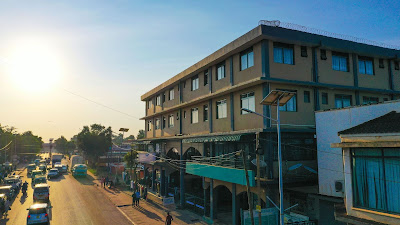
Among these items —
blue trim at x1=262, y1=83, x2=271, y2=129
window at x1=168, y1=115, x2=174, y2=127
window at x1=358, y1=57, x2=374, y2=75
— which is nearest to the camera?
blue trim at x1=262, y1=83, x2=271, y2=129

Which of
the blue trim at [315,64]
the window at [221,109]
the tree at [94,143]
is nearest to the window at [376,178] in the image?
the blue trim at [315,64]

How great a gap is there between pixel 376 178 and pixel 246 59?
1282cm

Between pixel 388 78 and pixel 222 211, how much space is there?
19.8 meters

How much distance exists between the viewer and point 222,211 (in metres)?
28.2

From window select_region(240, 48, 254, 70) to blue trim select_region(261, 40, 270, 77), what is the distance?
1260 mm

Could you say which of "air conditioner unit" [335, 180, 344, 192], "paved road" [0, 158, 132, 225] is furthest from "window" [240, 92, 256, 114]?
"paved road" [0, 158, 132, 225]

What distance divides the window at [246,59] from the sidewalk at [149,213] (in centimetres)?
1390

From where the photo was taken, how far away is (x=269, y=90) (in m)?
19.8

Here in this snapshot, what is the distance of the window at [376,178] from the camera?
35.5ft

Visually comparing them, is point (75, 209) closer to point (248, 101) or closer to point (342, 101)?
point (248, 101)

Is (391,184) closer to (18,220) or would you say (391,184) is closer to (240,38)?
(240,38)

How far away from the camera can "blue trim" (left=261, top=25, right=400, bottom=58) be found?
19.7 m

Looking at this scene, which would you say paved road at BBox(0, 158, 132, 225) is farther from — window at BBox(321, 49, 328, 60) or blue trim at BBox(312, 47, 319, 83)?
window at BBox(321, 49, 328, 60)

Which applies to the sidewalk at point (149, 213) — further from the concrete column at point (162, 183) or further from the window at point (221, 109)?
the window at point (221, 109)
